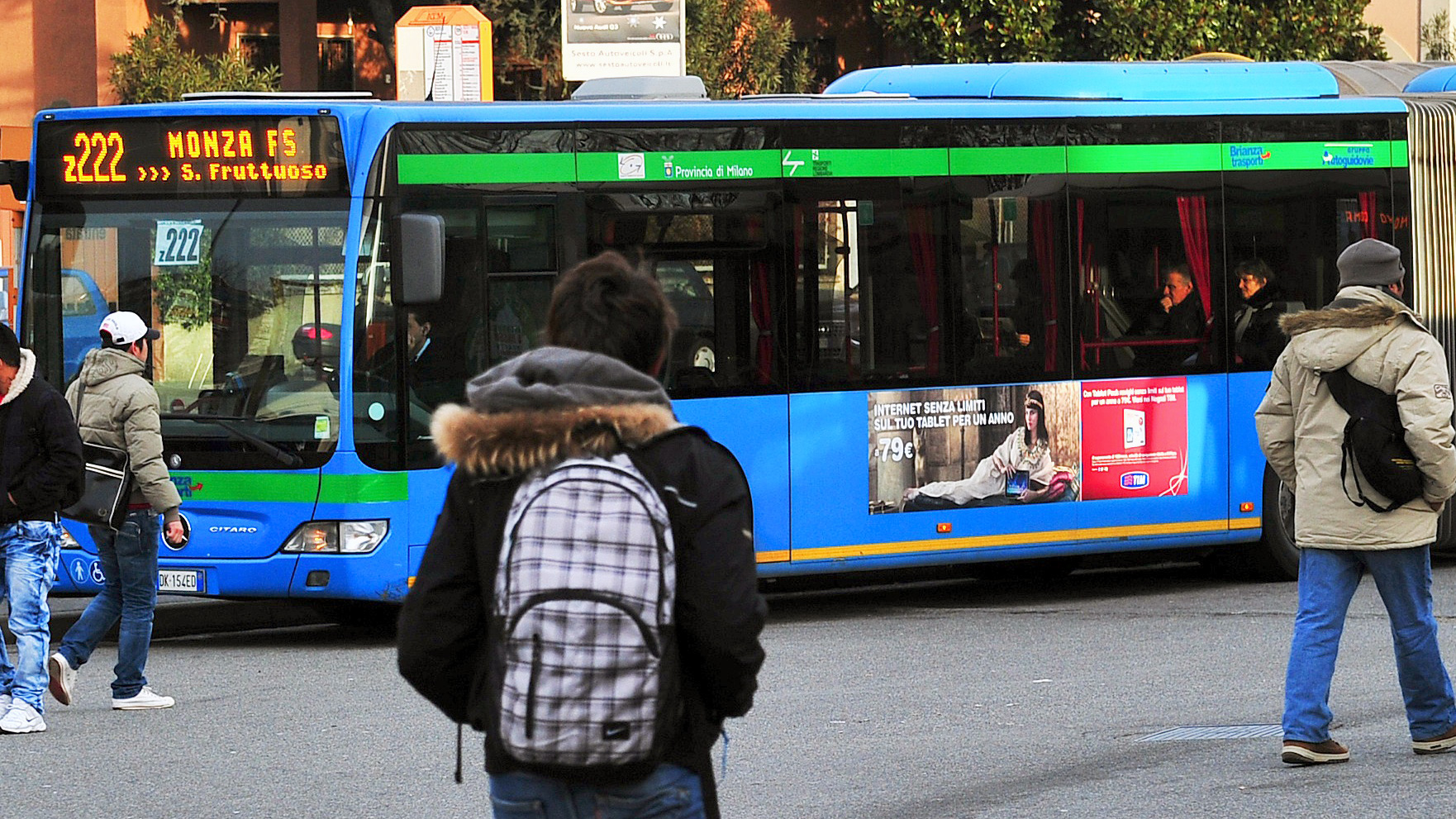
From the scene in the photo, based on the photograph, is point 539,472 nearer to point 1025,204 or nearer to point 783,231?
point 783,231

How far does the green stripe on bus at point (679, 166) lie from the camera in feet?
34.5

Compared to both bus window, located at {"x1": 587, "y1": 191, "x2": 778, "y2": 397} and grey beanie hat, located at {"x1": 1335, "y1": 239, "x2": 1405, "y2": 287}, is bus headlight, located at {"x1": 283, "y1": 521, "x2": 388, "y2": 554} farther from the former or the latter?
grey beanie hat, located at {"x1": 1335, "y1": 239, "x2": 1405, "y2": 287}

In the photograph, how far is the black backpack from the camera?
6.56 m

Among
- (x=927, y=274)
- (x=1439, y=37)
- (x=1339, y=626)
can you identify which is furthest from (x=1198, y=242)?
(x=1439, y=37)

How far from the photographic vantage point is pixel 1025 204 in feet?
37.9

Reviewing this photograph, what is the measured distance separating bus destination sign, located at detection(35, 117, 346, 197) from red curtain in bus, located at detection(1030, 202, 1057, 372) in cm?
385

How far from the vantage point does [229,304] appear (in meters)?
10.1

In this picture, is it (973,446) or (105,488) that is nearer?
(105,488)

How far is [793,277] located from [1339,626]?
4778 mm

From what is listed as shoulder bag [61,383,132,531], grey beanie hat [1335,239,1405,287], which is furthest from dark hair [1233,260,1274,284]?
shoulder bag [61,383,132,531]

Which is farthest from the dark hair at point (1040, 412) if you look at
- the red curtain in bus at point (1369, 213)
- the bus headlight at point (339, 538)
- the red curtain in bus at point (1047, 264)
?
the bus headlight at point (339, 538)

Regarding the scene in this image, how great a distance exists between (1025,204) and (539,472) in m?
8.62

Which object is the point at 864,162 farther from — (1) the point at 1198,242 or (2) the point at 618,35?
(2) the point at 618,35

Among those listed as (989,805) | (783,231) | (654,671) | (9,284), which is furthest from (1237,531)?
(9,284)
